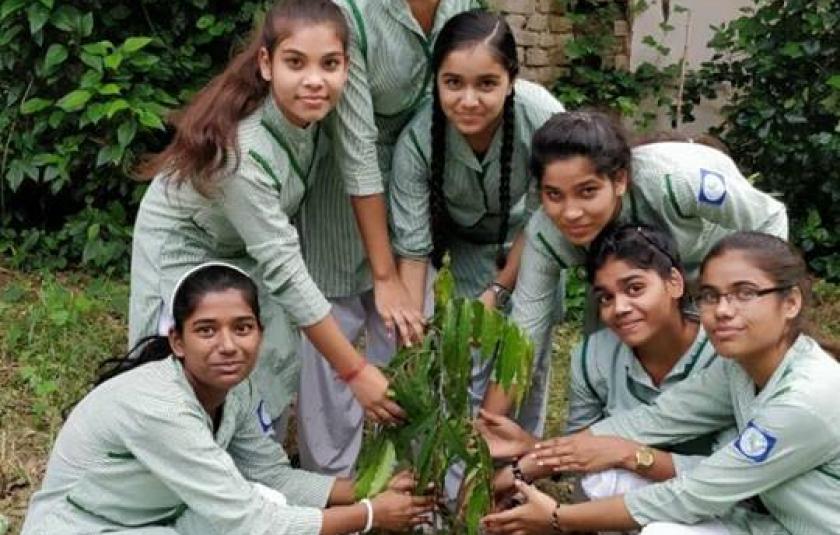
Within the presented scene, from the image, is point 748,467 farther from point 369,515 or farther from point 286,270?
point 286,270

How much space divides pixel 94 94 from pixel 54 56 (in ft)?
0.79

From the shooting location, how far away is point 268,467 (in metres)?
3.38

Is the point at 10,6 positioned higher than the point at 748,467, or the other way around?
the point at 10,6

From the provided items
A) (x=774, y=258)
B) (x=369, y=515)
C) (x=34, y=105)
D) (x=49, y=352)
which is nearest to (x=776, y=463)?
(x=774, y=258)

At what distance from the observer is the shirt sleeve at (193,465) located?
2906 mm

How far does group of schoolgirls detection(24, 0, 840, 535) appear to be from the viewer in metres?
2.96

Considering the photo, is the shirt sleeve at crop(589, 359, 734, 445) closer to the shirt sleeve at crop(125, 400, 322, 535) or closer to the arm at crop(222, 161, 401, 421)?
the arm at crop(222, 161, 401, 421)

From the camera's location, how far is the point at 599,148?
3189 millimetres

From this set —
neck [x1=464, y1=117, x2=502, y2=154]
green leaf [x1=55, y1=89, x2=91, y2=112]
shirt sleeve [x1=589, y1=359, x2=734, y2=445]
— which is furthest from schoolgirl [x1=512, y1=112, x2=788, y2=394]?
green leaf [x1=55, y1=89, x2=91, y2=112]

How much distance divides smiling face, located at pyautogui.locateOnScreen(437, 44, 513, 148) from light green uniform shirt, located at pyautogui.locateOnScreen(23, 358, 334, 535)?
3.28ft

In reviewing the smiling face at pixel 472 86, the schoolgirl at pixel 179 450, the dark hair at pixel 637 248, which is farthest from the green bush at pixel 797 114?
the schoolgirl at pixel 179 450

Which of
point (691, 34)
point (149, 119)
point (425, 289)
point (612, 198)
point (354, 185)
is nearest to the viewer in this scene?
point (612, 198)

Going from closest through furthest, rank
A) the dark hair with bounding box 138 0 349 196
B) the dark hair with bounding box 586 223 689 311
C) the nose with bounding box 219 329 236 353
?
the nose with bounding box 219 329 236 353 → the dark hair with bounding box 138 0 349 196 → the dark hair with bounding box 586 223 689 311

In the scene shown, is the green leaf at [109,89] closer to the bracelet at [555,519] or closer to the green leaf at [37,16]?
the green leaf at [37,16]
